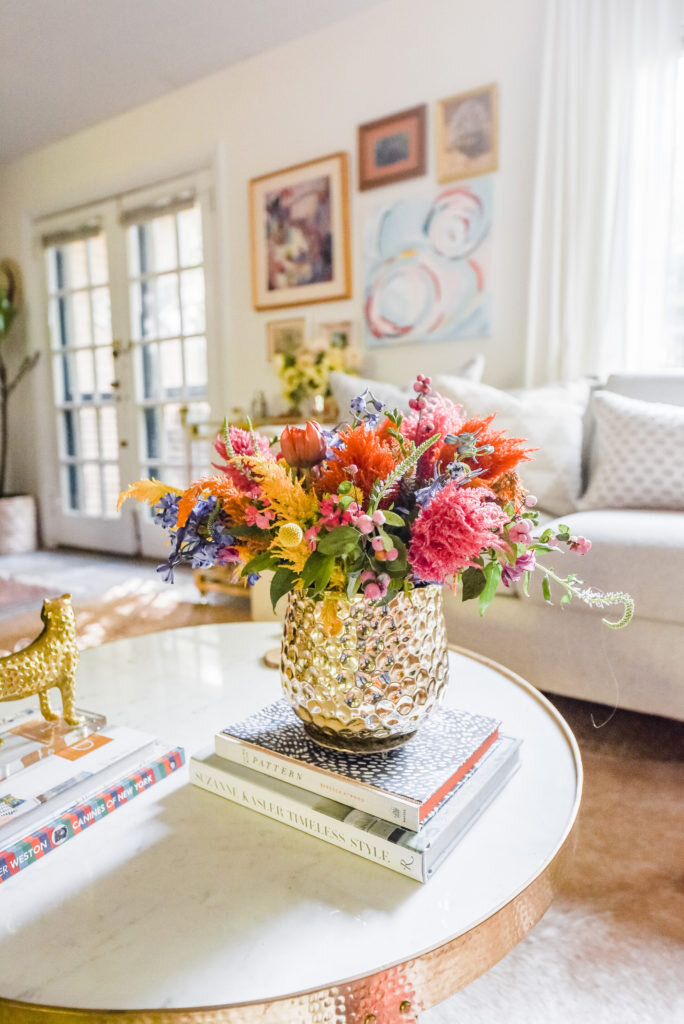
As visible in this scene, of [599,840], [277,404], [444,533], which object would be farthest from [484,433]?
[277,404]

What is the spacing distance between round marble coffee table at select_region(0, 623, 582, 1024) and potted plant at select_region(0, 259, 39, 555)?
13.6 feet

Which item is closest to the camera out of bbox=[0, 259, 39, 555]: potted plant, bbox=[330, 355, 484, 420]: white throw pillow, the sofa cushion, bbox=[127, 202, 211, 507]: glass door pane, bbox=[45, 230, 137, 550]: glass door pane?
Result: the sofa cushion

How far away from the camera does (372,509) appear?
565mm

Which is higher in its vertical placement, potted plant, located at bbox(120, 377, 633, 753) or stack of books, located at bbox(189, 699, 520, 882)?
potted plant, located at bbox(120, 377, 633, 753)

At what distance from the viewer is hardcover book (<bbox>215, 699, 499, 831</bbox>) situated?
604 millimetres

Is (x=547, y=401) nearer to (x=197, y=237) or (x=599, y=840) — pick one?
(x=599, y=840)

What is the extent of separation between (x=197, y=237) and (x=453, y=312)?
172 cm

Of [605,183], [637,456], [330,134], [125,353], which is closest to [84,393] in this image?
[125,353]

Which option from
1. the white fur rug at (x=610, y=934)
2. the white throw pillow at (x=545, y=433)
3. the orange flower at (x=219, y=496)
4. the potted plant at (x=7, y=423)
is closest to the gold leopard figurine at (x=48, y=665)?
the orange flower at (x=219, y=496)

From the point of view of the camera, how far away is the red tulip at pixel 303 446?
620 millimetres

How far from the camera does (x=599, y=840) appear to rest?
118 cm

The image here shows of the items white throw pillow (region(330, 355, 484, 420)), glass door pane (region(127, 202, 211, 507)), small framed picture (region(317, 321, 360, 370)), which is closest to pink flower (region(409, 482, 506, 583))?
white throw pillow (region(330, 355, 484, 420))

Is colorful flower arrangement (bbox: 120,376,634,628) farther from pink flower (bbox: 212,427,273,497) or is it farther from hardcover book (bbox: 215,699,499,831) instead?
hardcover book (bbox: 215,699,499,831)

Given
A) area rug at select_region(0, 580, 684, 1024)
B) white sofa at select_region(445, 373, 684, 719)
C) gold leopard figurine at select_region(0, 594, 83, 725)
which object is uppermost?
gold leopard figurine at select_region(0, 594, 83, 725)
